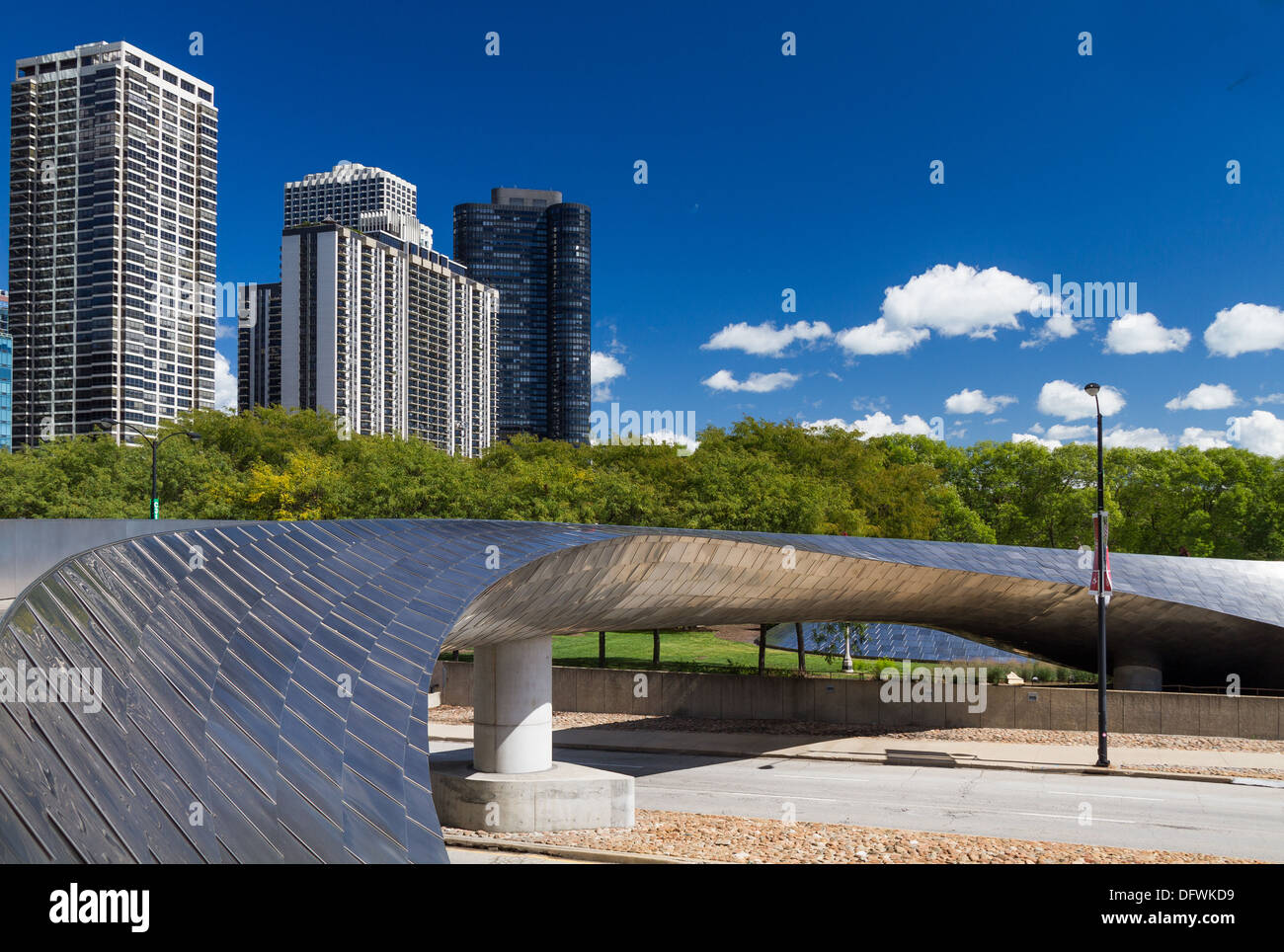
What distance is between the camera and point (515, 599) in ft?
41.0

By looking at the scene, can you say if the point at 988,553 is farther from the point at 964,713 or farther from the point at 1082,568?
the point at 964,713

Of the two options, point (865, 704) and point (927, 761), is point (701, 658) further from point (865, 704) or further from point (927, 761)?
point (927, 761)

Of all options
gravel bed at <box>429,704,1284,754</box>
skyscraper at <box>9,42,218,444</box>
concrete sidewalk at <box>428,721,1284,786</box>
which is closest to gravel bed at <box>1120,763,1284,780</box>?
concrete sidewalk at <box>428,721,1284,786</box>

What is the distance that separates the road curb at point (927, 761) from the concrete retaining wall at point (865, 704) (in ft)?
14.1

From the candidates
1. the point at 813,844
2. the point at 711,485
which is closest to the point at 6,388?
the point at 711,485

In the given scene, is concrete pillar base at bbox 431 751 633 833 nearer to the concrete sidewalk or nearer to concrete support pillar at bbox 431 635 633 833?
concrete support pillar at bbox 431 635 633 833

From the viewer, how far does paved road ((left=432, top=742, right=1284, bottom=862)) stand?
16.2m

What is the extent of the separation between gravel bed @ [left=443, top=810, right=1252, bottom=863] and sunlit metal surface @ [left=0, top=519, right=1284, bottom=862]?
3636mm

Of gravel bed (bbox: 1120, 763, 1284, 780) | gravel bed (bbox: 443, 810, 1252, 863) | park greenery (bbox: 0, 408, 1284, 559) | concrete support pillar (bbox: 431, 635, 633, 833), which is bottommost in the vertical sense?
gravel bed (bbox: 1120, 763, 1284, 780)

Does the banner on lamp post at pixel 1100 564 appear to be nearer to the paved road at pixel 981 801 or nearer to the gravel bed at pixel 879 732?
the paved road at pixel 981 801
